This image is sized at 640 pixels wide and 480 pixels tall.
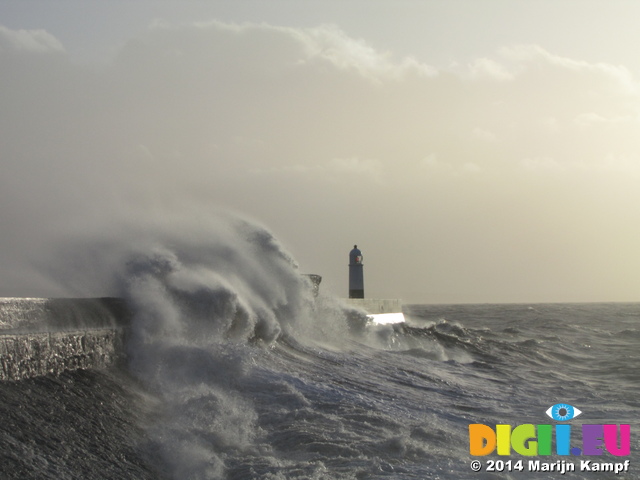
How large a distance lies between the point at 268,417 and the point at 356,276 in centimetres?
1538

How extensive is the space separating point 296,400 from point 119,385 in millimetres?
1421

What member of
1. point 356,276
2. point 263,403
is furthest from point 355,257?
point 263,403

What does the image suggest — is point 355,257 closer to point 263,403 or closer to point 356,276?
point 356,276

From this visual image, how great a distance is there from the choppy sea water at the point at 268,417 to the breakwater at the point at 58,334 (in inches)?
4.8

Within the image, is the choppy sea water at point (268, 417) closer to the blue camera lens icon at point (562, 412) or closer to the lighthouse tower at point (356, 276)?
the blue camera lens icon at point (562, 412)

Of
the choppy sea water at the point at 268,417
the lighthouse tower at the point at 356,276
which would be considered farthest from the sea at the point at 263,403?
the lighthouse tower at the point at 356,276

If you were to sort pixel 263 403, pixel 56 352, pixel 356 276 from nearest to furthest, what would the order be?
1. pixel 56 352
2. pixel 263 403
3. pixel 356 276

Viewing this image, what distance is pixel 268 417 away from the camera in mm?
5199

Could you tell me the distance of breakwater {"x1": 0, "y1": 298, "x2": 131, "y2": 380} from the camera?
451 cm

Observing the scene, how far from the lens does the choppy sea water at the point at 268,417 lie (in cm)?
402

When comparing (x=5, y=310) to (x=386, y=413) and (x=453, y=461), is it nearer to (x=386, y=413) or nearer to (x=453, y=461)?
(x=386, y=413)

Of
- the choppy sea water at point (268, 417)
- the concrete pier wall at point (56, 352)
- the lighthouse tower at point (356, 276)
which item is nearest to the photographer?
the choppy sea water at point (268, 417)

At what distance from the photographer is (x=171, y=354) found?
608 cm

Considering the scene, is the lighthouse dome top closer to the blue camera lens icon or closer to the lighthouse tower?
the lighthouse tower
